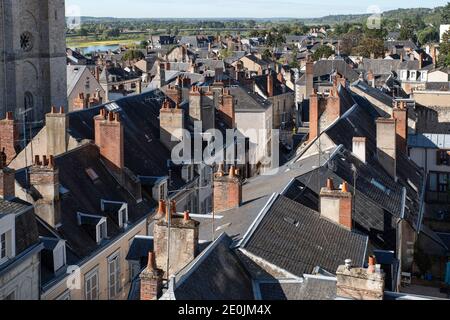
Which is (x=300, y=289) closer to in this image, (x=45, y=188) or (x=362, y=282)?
(x=362, y=282)

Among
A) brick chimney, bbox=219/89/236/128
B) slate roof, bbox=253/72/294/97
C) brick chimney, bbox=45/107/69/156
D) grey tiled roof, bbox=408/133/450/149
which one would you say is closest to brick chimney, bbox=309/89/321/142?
brick chimney, bbox=219/89/236/128

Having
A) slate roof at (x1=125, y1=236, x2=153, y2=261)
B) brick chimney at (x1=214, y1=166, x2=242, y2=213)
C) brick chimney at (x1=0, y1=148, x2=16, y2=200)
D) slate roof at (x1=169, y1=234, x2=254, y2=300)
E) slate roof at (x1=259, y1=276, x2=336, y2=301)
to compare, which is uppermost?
brick chimney at (x1=0, y1=148, x2=16, y2=200)

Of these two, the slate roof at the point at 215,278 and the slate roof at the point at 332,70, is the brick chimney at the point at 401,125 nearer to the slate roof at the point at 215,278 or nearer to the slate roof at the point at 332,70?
the slate roof at the point at 215,278

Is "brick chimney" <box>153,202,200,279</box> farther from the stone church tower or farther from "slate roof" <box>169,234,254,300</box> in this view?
the stone church tower

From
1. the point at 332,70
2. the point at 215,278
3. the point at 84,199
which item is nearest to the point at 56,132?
the point at 84,199

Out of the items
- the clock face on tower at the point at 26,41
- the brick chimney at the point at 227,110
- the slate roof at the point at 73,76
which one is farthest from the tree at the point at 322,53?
the brick chimney at the point at 227,110

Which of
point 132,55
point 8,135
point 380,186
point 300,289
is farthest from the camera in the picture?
point 132,55

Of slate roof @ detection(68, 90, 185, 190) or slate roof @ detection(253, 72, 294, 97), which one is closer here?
slate roof @ detection(68, 90, 185, 190)
